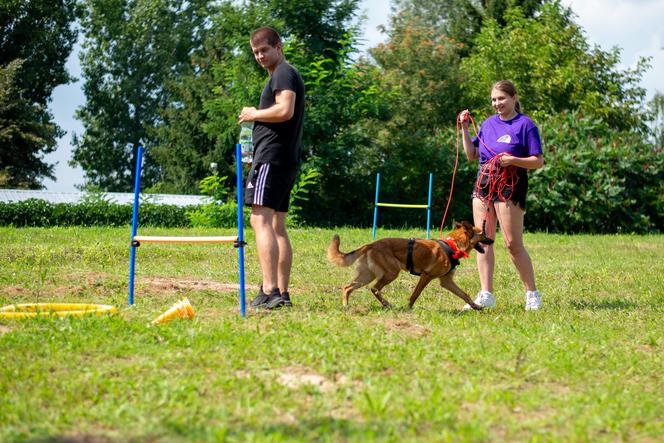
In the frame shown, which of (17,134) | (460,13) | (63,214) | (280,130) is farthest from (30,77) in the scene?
(280,130)

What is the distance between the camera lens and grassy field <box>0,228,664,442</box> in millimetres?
3729

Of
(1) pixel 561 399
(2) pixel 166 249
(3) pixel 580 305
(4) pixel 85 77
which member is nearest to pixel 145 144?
(4) pixel 85 77

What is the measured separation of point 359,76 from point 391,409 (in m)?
21.9

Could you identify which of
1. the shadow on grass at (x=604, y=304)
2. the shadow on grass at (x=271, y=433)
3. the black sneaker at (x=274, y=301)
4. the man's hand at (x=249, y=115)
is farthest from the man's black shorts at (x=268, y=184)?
the shadow on grass at (x=604, y=304)

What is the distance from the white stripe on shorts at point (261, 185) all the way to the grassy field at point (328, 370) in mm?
973

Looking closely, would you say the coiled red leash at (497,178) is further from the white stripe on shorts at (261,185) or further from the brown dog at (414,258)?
the white stripe on shorts at (261,185)

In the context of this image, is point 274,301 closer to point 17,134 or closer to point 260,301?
point 260,301

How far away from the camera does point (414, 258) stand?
24.2ft

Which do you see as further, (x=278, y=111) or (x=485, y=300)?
(x=485, y=300)

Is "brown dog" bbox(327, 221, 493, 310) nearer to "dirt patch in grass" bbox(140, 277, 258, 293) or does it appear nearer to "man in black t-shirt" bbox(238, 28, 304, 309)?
"man in black t-shirt" bbox(238, 28, 304, 309)

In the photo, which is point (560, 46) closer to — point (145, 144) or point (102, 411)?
point (145, 144)

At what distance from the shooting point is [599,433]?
3.79 meters

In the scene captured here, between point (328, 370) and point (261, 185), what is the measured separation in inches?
92.2

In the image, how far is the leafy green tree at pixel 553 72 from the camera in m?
31.9
